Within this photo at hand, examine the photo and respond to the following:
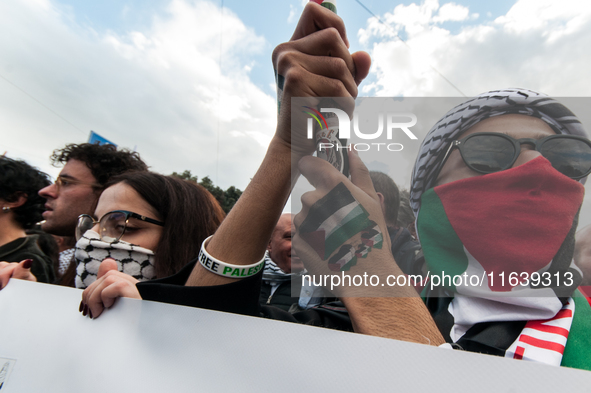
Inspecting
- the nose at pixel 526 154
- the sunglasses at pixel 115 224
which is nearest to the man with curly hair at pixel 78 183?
the sunglasses at pixel 115 224

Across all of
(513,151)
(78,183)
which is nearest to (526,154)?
(513,151)

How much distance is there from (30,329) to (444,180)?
1.27 m

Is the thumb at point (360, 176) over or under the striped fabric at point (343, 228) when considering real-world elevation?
over

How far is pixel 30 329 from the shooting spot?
0.85 meters

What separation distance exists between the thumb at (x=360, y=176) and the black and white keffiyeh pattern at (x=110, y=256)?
98 centimetres

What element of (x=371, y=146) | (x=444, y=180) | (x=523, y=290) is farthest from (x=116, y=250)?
(x=523, y=290)

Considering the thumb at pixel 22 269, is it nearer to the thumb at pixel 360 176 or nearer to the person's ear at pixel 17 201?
the thumb at pixel 360 176

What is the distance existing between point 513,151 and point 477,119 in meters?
0.14

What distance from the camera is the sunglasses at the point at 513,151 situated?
0.76 metres

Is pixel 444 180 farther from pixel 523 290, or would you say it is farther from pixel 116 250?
pixel 116 250

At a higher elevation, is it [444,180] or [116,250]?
[444,180]

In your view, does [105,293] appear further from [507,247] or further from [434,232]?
[507,247]

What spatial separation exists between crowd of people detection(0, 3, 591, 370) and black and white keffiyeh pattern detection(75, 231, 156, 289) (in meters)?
0.21

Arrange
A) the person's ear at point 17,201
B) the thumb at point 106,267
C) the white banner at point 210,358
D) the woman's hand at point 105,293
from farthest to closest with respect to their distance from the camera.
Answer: the person's ear at point 17,201, the thumb at point 106,267, the woman's hand at point 105,293, the white banner at point 210,358
